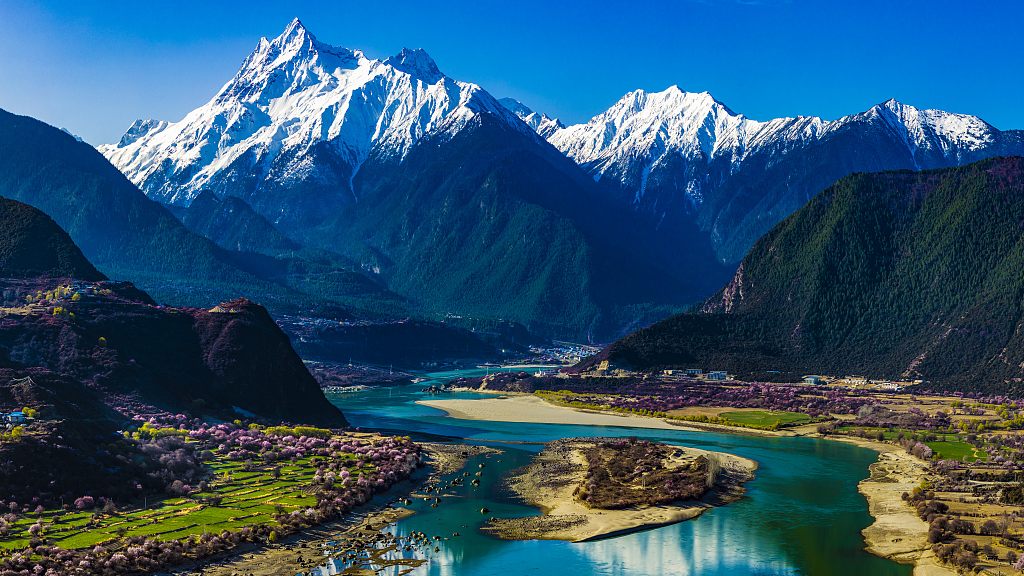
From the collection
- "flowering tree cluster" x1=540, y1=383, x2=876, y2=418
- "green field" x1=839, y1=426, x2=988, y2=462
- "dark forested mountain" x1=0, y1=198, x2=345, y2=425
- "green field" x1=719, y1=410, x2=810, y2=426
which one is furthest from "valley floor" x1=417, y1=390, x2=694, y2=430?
"dark forested mountain" x1=0, y1=198, x2=345, y2=425

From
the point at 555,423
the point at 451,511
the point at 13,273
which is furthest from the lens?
the point at 555,423

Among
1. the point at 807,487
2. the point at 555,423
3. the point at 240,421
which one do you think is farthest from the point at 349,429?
the point at 807,487

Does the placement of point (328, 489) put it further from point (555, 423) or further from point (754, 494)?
point (555, 423)

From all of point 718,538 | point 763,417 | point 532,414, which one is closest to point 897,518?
point 718,538

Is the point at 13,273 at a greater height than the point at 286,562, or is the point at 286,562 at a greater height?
the point at 13,273

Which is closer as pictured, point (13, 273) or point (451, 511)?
point (451, 511)

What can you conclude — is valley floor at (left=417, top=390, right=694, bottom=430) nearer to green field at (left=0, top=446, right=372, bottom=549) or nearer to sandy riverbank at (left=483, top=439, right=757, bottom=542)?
sandy riverbank at (left=483, top=439, right=757, bottom=542)
